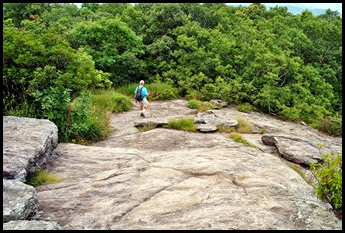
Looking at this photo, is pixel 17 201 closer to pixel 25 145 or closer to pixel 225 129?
pixel 25 145

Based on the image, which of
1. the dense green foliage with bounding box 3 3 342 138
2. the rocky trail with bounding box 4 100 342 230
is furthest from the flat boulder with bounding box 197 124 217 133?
the dense green foliage with bounding box 3 3 342 138

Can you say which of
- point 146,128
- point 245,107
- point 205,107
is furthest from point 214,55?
point 146,128

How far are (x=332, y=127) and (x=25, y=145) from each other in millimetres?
14632

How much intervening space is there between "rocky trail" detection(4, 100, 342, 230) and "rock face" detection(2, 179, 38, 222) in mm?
339

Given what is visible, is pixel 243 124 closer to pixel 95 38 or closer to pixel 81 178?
pixel 81 178

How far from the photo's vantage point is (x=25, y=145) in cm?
640

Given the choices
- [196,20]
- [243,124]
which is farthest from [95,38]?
[243,124]

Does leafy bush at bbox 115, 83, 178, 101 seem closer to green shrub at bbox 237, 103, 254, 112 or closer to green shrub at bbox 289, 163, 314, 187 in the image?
green shrub at bbox 237, 103, 254, 112

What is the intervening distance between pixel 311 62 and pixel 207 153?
20.4 meters

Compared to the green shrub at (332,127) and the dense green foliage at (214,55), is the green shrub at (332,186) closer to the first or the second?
the dense green foliage at (214,55)

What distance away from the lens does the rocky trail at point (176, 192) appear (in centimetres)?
451

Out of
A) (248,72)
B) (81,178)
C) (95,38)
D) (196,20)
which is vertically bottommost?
(81,178)

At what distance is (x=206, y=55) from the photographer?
72.1 feet

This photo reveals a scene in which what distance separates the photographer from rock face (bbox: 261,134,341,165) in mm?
9320
